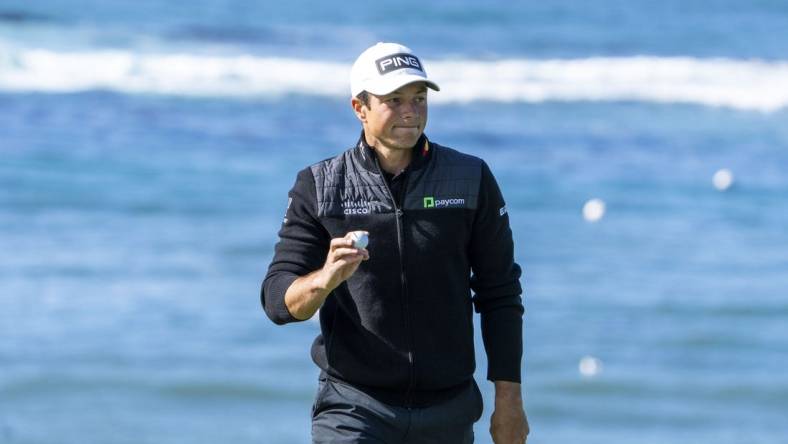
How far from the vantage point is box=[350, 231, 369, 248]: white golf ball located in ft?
12.3

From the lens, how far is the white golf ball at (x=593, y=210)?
13289mm

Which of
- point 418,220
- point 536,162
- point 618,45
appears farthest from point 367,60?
point 618,45

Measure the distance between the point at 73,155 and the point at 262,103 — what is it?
4924mm

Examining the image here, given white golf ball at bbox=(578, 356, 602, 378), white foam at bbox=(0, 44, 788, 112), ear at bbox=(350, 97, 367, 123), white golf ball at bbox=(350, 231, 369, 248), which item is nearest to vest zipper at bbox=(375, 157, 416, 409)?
ear at bbox=(350, 97, 367, 123)

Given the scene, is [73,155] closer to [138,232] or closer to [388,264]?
[138,232]

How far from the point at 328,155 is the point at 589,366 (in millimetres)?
8145

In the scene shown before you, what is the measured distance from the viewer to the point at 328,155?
55.4ft

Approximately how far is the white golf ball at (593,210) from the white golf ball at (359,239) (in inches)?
375

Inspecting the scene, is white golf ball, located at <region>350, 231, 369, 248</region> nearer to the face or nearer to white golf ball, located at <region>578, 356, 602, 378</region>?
the face

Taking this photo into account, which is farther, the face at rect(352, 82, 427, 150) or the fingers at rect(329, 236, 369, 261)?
the face at rect(352, 82, 427, 150)

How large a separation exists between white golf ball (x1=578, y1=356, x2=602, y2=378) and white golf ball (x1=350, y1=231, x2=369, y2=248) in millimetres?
5392

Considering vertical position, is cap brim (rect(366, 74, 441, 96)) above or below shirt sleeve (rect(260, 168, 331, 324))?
above

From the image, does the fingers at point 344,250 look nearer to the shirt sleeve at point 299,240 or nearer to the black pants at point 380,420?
the shirt sleeve at point 299,240

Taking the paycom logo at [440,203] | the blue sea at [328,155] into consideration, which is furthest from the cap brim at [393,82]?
the blue sea at [328,155]
